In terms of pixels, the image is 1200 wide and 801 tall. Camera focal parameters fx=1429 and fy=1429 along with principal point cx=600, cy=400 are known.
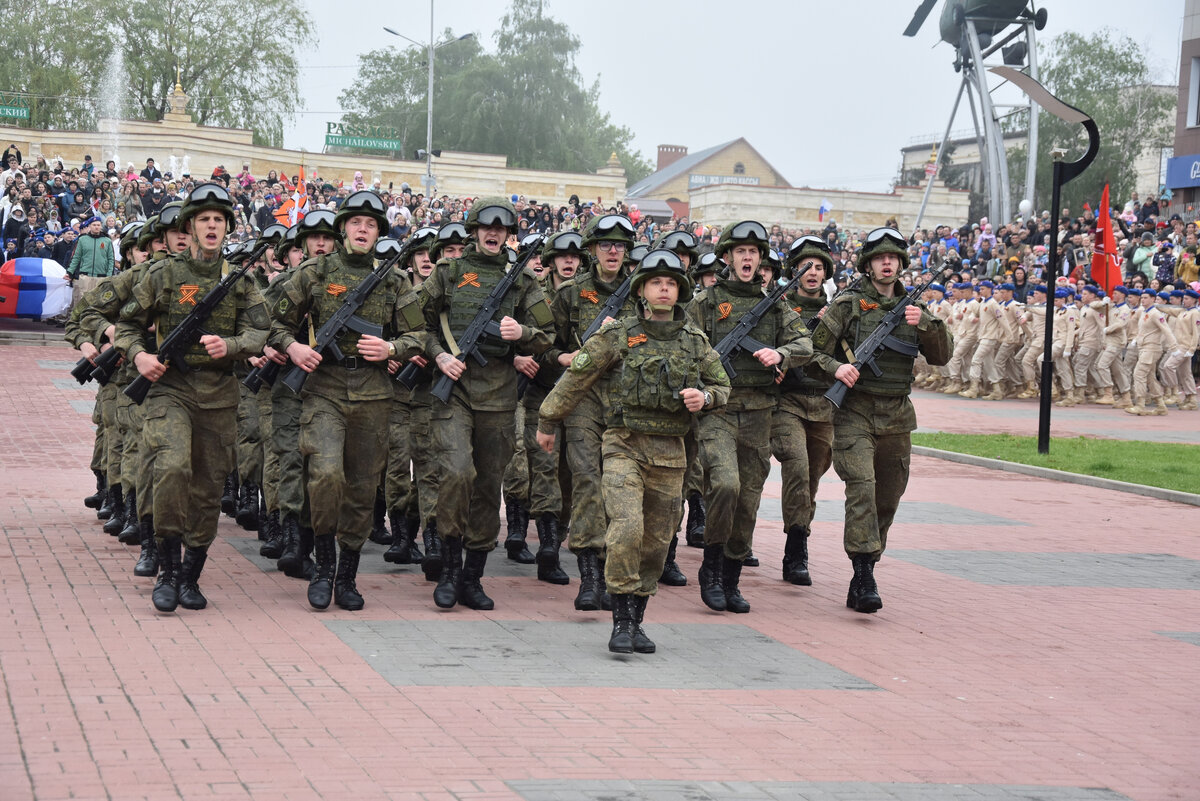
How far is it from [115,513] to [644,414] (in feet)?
16.2

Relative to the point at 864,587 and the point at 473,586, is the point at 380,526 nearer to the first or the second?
the point at 473,586

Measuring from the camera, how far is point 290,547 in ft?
31.4

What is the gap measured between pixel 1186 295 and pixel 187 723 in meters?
24.4

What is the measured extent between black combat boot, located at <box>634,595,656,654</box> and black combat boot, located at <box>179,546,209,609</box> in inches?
96.4

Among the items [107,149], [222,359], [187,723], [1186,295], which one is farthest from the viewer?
[107,149]

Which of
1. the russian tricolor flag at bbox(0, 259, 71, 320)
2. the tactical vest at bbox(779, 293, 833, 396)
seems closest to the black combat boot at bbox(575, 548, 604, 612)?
the tactical vest at bbox(779, 293, 833, 396)

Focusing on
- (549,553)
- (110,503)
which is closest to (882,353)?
(549,553)

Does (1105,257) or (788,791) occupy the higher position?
(1105,257)

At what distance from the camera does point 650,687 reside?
22.6 feet

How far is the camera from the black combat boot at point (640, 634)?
7.57 meters

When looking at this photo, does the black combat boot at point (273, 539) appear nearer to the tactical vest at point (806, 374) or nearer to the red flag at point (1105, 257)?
the tactical vest at point (806, 374)

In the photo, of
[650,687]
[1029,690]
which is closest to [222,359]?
[650,687]

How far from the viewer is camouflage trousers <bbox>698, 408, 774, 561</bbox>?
27.9 feet

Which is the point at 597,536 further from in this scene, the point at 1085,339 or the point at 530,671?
the point at 1085,339
